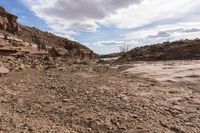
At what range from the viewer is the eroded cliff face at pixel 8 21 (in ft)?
66.3

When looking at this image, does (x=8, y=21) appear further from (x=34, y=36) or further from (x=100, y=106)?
(x=100, y=106)

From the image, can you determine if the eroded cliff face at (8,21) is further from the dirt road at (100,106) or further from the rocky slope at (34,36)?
the dirt road at (100,106)

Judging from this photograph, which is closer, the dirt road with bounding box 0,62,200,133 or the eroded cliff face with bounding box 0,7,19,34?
the dirt road with bounding box 0,62,200,133

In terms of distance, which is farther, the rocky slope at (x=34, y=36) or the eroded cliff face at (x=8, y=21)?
the rocky slope at (x=34, y=36)

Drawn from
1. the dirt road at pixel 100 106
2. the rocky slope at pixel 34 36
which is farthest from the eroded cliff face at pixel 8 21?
the dirt road at pixel 100 106

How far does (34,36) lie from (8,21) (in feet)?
15.0

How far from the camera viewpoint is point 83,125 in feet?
17.1

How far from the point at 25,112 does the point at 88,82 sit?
9.92ft

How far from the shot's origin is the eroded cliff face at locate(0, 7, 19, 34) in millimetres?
20216

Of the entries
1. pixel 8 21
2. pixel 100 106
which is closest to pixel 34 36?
pixel 8 21

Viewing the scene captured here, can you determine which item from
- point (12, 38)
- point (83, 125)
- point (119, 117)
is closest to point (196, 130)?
point (119, 117)

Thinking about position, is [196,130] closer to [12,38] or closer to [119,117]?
[119,117]

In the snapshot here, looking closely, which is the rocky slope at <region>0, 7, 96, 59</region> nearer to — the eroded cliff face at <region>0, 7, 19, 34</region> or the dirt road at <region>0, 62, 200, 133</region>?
the eroded cliff face at <region>0, 7, 19, 34</region>

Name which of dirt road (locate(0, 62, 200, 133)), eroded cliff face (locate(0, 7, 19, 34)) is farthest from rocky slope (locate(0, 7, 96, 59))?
dirt road (locate(0, 62, 200, 133))
